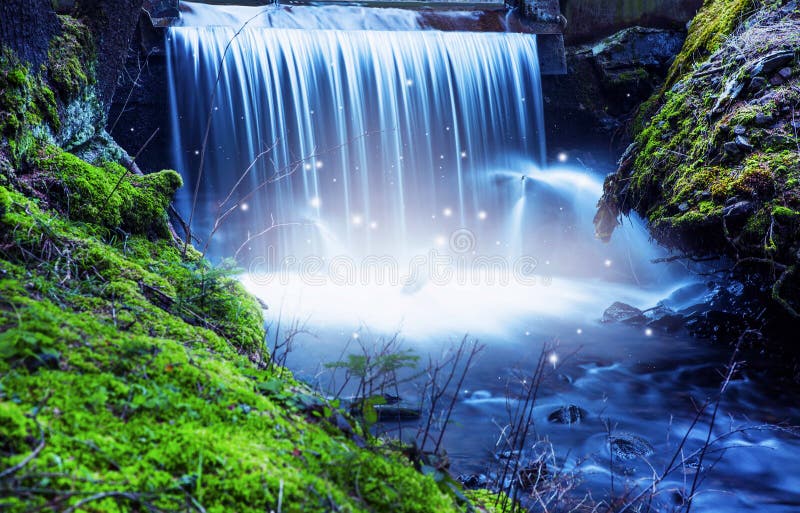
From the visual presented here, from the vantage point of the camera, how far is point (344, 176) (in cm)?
1077

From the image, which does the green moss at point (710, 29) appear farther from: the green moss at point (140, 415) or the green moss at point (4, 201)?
the green moss at point (4, 201)

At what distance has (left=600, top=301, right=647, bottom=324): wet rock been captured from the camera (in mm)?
7688

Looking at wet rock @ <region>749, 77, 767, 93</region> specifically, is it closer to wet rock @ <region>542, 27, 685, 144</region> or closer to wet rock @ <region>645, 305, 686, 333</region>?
wet rock @ <region>645, 305, 686, 333</region>

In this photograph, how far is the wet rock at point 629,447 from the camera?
415 cm

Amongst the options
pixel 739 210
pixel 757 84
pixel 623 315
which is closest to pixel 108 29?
pixel 739 210

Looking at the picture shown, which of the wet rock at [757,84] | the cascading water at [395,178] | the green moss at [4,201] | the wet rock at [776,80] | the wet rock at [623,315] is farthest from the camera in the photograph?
the cascading water at [395,178]

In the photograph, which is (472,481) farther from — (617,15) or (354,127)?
(617,15)

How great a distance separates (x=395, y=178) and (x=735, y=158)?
673cm

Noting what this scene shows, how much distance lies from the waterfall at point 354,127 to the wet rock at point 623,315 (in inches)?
163

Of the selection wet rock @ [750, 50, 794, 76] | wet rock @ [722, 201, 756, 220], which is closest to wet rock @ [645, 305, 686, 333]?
wet rock @ [722, 201, 756, 220]

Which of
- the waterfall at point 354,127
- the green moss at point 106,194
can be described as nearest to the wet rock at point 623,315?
the waterfall at point 354,127

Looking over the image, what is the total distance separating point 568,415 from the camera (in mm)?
4781

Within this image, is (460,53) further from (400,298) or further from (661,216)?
(661,216)

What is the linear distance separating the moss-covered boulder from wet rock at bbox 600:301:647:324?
1.72 metres
